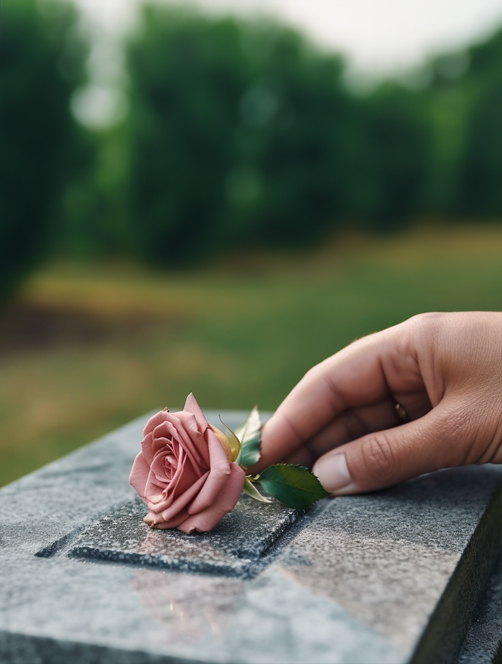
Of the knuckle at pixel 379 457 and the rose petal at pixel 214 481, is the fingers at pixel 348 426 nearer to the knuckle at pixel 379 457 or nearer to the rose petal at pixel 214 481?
the knuckle at pixel 379 457

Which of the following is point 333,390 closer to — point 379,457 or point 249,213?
point 379,457

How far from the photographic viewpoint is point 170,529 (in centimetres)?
106

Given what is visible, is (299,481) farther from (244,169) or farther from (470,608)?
(244,169)

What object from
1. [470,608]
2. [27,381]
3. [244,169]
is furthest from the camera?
[244,169]

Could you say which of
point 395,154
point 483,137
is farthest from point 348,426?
point 483,137

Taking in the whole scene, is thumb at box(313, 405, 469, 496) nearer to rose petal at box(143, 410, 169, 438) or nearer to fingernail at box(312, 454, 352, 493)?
fingernail at box(312, 454, 352, 493)

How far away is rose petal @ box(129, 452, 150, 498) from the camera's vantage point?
1088 millimetres

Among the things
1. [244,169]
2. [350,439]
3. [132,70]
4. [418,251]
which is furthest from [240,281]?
[350,439]

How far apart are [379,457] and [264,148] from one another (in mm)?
6766

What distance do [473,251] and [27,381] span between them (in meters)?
5.11

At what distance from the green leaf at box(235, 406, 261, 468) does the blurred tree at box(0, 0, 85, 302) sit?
515 cm

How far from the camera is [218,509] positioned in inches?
40.3

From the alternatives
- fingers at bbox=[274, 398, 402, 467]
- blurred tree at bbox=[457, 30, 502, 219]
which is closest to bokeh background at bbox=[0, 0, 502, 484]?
blurred tree at bbox=[457, 30, 502, 219]

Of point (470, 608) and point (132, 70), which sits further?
point (132, 70)
